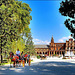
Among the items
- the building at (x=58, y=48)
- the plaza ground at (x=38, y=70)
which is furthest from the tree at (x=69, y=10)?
the building at (x=58, y=48)

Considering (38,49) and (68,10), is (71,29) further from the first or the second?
(38,49)

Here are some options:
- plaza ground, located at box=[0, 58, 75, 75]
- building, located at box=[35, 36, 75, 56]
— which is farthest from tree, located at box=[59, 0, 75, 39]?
building, located at box=[35, 36, 75, 56]

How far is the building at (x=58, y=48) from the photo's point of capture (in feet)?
374

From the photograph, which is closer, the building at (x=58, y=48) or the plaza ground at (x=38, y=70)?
the plaza ground at (x=38, y=70)

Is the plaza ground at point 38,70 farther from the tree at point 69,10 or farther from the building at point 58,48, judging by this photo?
the building at point 58,48

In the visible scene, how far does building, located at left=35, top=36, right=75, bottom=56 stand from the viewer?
114 m

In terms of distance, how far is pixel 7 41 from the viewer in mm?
26766

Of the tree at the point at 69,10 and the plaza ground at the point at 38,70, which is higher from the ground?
the tree at the point at 69,10

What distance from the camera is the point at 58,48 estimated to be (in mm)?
119500

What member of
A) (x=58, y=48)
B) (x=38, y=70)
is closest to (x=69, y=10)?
(x=38, y=70)

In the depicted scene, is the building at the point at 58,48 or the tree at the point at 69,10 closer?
the tree at the point at 69,10

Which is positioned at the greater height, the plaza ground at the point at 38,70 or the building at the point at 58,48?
the building at the point at 58,48

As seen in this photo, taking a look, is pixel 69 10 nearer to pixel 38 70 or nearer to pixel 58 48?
pixel 38 70

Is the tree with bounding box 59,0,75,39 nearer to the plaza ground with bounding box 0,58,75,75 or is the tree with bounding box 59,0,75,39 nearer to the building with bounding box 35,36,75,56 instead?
the plaza ground with bounding box 0,58,75,75
